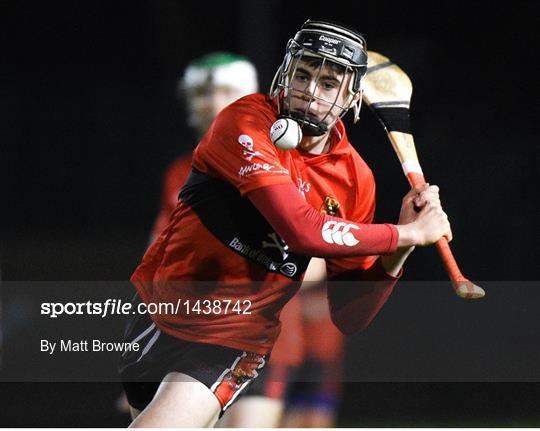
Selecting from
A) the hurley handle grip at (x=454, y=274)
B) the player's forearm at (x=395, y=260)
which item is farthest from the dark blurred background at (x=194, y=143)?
the player's forearm at (x=395, y=260)

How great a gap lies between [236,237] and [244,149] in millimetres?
269

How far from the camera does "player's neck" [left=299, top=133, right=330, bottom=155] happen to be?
296cm

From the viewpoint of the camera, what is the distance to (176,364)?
294cm

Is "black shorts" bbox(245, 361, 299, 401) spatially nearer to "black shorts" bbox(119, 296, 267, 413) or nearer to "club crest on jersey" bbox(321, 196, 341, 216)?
"black shorts" bbox(119, 296, 267, 413)

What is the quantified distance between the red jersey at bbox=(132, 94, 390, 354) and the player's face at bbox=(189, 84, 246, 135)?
146 centimetres

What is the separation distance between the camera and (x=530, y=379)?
5.30 metres

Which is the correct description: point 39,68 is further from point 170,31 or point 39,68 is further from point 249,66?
point 249,66

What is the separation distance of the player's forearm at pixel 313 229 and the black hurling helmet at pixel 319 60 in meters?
0.23

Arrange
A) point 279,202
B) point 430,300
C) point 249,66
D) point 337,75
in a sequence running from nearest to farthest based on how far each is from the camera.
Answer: point 279,202 < point 337,75 < point 249,66 < point 430,300

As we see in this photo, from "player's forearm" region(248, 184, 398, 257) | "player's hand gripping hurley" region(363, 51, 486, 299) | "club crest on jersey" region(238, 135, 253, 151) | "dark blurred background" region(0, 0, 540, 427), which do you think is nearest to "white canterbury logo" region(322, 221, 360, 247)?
"player's forearm" region(248, 184, 398, 257)

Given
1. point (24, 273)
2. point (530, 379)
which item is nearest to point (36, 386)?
point (24, 273)

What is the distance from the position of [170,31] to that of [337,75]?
8.63ft

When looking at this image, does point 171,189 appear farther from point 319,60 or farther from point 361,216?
point 319,60

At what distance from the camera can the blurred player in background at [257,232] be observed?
2762mm
